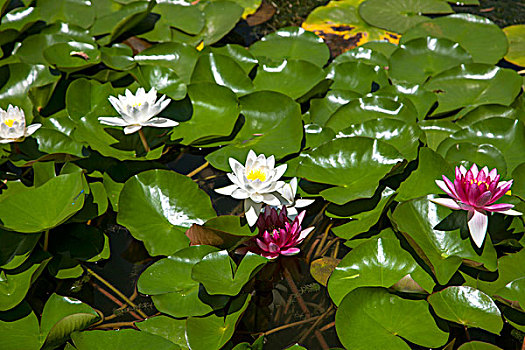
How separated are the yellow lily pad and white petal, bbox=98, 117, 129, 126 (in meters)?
1.53

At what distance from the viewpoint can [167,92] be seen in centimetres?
245

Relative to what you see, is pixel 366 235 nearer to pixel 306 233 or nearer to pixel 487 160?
pixel 306 233

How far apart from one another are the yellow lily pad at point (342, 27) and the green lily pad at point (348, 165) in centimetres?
118

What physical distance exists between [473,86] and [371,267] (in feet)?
4.20

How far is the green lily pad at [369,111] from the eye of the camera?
7.55ft

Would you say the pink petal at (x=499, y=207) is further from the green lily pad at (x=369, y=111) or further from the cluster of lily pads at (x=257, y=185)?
the green lily pad at (x=369, y=111)

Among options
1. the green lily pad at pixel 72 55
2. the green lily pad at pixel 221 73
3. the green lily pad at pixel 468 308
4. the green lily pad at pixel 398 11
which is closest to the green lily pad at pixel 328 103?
the green lily pad at pixel 221 73

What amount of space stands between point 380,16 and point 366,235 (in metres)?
1.85

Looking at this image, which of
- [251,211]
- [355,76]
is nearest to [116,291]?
[251,211]

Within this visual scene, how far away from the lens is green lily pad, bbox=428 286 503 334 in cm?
164

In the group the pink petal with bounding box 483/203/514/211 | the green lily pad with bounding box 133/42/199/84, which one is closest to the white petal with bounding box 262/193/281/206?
the pink petal with bounding box 483/203/514/211

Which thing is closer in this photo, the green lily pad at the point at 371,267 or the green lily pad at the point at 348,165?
the green lily pad at the point at 371,267

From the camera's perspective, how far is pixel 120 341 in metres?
1.59

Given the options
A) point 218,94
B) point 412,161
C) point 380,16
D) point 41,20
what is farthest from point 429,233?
point 41,20
